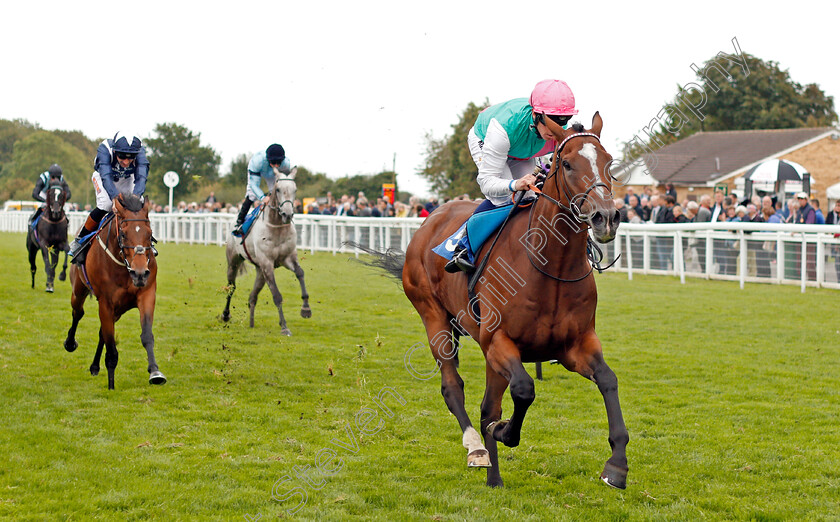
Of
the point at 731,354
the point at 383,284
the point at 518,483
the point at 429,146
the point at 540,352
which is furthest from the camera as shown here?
the point at 429,146

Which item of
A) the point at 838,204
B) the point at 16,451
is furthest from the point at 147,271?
the point at 838,204

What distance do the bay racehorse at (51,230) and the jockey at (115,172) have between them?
686 cm

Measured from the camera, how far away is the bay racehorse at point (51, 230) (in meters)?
14.3

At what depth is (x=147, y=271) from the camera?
6945mm

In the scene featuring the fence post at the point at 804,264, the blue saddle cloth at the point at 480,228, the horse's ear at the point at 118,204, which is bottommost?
the fence post at the point at 804,264

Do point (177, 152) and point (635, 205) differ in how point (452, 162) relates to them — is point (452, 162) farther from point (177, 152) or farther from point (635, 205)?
point (635, 205)

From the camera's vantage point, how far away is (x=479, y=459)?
4.55 meters

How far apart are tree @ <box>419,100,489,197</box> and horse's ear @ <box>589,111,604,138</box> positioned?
91.5 ft

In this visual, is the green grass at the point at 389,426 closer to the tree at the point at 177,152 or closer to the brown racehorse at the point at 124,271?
the brown racehorse at the point at 124,271

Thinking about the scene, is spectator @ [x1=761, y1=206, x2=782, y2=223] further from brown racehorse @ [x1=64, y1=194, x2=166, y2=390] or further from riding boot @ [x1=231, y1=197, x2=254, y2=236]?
brown racehorse @ [x1=64, y1=194, x2=166, y2=390]

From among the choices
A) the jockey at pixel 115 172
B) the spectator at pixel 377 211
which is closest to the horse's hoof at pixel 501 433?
the jockey at pixel 115 172

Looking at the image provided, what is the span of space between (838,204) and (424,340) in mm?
9163

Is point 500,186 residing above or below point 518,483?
above

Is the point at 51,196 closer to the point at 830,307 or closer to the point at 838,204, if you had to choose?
the point at 830,307
